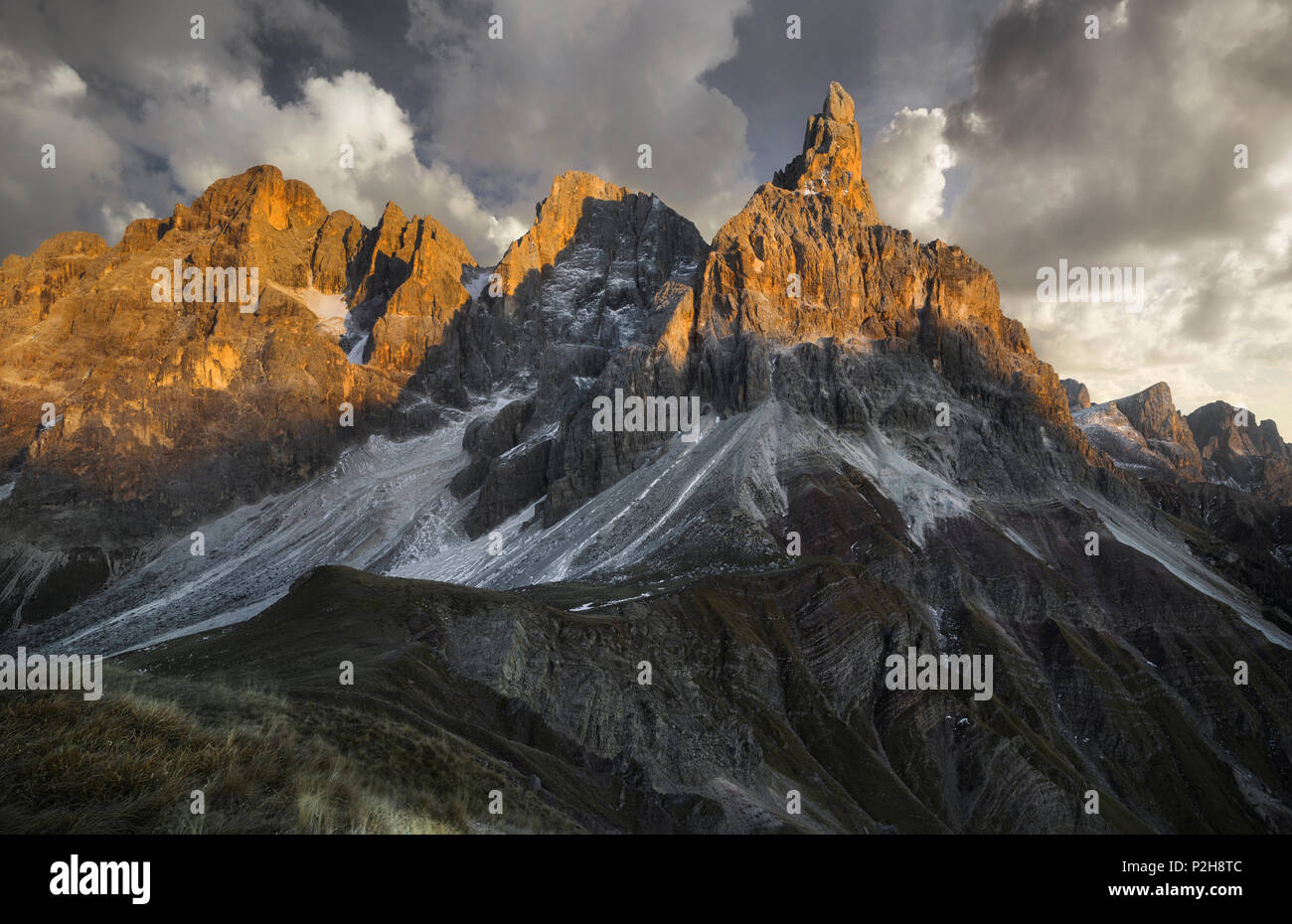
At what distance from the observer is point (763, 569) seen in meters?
78.4

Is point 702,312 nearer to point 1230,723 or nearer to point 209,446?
point 1230,723

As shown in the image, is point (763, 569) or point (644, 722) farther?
point (763, 569)

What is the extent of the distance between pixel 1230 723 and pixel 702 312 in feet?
368

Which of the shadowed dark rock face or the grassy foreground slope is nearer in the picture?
the grassy foreground slope

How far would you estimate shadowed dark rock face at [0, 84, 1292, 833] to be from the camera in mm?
42688

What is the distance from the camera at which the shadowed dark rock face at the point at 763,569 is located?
4269cm

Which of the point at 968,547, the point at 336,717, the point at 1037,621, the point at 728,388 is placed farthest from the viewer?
the point at 728,388

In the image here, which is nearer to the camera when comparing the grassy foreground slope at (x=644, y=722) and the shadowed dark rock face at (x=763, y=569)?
the grassy foreground slope at (x=644, y=722)

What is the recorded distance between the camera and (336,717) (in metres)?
17.3

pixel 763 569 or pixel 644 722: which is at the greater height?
pixel 763 569
